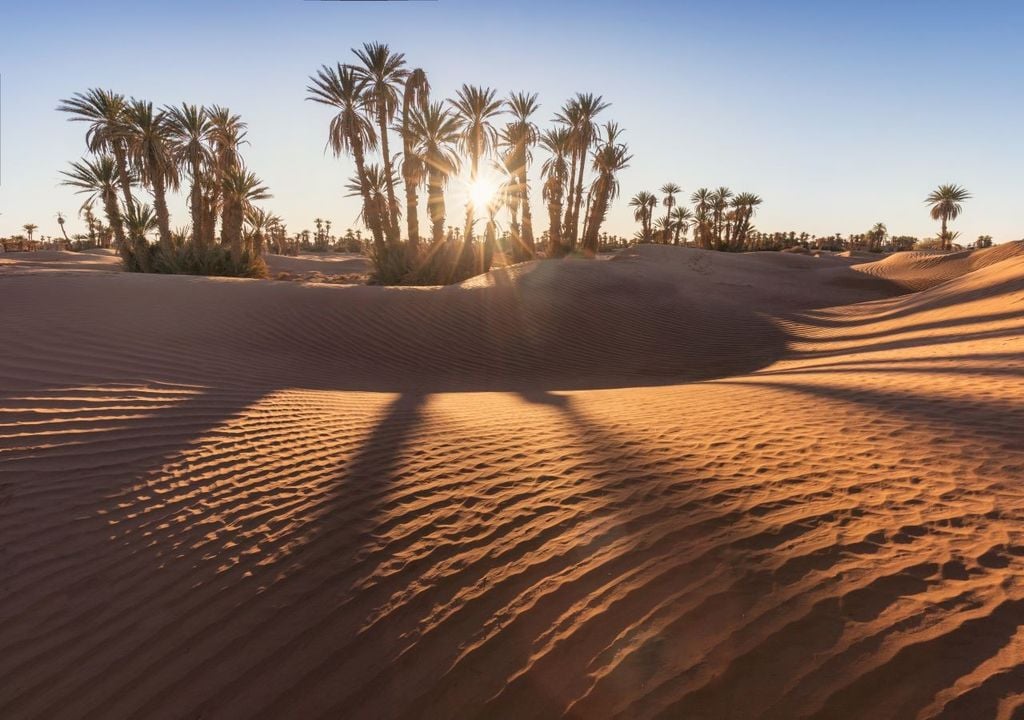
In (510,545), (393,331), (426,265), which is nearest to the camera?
(510,545)

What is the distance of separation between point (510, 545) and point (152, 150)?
30.6m

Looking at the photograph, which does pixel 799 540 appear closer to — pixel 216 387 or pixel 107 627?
pixel 107 627

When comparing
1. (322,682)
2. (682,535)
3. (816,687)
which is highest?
(682,535)

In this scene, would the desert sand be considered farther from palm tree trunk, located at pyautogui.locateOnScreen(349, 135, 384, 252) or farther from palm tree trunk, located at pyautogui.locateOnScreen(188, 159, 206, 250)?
palm tree trunk, located at pyautogui.locateOnScreen(188, 159, 206, 250)

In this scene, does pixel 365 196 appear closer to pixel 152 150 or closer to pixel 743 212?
pixel 152 150

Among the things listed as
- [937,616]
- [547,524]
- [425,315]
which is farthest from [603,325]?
[937,616]

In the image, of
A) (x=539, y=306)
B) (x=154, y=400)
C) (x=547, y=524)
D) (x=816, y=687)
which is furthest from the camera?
(x=539, y=306)

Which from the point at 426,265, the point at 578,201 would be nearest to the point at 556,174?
the point at 578,201

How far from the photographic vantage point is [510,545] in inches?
115

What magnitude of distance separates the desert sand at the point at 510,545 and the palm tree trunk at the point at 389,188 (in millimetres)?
20081

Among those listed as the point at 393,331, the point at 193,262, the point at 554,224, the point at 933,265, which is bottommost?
the point at 393,331

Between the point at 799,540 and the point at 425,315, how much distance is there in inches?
387

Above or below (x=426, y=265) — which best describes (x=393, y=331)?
below

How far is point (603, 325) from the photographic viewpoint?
40.0 ft
